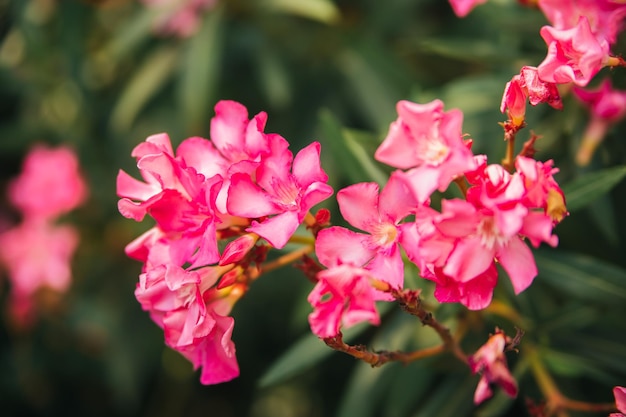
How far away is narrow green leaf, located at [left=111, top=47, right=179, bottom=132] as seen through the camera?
2057 millimetres

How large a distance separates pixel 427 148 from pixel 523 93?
0.16m

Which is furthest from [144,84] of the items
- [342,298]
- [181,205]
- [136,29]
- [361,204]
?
[342,298]

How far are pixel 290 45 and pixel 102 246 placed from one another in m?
0.92

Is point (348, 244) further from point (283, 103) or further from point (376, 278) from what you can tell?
point (283, 103)

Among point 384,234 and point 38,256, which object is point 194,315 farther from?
point 38,256

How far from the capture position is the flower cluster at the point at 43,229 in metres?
2.13

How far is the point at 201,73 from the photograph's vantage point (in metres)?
1.87

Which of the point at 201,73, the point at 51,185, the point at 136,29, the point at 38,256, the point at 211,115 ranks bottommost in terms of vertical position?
the point at 38,256

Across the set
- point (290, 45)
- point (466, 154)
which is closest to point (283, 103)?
point (290, 45)

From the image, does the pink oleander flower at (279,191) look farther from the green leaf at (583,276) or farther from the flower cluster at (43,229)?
the flower cluster at (43,229)

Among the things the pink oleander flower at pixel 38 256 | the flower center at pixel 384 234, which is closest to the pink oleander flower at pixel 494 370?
the flower center at pixel 384 234

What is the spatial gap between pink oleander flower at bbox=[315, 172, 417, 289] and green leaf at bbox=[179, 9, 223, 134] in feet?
3.65

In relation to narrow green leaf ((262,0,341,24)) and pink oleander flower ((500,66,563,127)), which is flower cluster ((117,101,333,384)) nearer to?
pink oleander flower ((500,66,563,127))

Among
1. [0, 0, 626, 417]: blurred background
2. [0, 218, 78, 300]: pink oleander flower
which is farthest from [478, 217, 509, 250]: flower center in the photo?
[0, 218, 78, 300]: pink oleander flower
